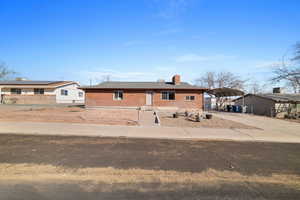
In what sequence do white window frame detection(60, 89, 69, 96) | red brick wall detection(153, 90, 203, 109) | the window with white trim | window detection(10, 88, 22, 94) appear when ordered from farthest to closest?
white window frame detection(60, 89, 69, 96) → window detection(10, 88, 22, 94) → the window with white trim → red brick wall detection(153, 90, 203, 109)

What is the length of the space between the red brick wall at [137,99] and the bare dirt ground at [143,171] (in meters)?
14.1

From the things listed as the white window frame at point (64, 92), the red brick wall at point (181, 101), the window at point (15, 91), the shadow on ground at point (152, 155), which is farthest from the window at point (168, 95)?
the window at point (15, 91)

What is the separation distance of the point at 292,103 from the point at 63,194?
2610 centimetres

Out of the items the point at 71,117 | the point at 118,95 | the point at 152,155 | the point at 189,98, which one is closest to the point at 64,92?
the point at 118,95

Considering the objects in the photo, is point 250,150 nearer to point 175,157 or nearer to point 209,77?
point 175,157

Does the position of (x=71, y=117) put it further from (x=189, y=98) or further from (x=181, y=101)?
(x=189, y=98)

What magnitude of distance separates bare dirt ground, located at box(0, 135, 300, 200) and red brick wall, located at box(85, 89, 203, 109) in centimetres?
1411

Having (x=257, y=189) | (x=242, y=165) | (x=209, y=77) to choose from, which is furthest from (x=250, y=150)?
(x=209, y=77)

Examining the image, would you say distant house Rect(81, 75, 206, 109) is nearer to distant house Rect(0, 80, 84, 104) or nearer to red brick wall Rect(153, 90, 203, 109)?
red brick wall Rect(153, 90, 203, 109)

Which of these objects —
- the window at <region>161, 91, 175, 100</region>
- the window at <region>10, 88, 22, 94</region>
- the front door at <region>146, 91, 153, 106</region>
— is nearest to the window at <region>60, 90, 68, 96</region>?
the window at <region>10, 88, 22, 94</region>

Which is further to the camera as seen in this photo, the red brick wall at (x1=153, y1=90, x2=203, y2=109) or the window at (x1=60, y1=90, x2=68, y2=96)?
the window at (x1=60, y1=90, x2=68, y2=96)

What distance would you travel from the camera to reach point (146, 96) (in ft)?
66.1

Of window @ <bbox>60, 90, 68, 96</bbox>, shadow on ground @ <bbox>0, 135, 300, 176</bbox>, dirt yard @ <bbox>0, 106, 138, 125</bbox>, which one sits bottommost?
shadow on ground @ <bbox>0, 135, 300, 176</bbox>

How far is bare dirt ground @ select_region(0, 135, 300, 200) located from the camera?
Result: 2.76 m
